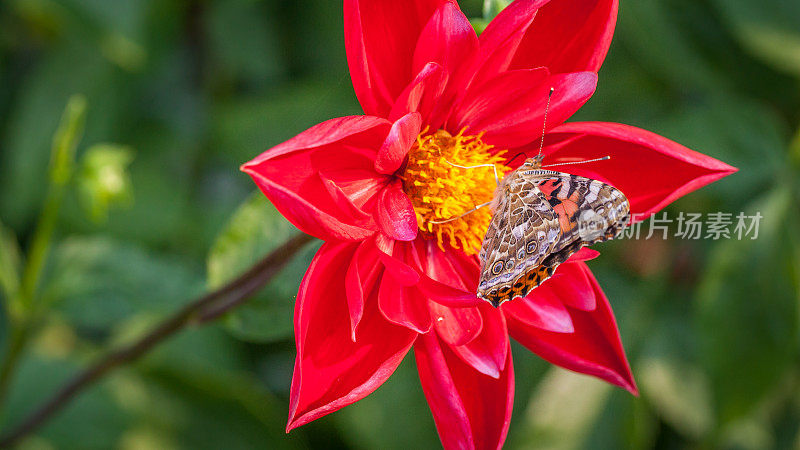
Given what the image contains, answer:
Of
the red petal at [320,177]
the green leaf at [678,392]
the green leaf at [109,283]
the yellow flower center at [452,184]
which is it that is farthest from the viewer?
the green leaf at [678,392]

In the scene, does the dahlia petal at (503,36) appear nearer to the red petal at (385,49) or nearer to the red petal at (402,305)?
the red petal at (385,49)

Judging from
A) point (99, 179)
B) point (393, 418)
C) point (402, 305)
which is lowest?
point (393, 418)

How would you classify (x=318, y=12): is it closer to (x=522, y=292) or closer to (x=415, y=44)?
(x=415, y=44)

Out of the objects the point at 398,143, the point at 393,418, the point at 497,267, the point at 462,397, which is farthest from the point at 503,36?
the point at 393,418

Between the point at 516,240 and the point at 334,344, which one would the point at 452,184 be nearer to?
the point at 516,240

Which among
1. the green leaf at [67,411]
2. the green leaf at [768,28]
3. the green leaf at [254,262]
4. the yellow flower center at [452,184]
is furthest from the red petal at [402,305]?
the green leaf at [768,28]

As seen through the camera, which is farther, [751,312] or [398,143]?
[751,312]

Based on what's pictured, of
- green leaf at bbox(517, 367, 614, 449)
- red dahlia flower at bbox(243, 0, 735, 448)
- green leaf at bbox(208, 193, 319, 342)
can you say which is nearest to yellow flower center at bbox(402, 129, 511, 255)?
red dahlia flower at bbox(243, 0, 735, 448)

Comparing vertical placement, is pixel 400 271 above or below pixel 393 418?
above
